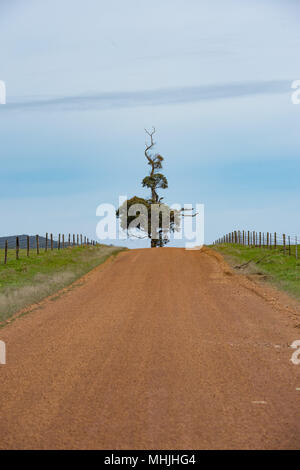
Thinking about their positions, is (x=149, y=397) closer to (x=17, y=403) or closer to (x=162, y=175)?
(x=17, y=403)

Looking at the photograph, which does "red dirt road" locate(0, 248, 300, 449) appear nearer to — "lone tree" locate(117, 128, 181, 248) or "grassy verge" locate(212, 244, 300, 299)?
"grassy verge" locate(212, 244, 300, 299)

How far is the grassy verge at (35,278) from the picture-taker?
17219 millimetres

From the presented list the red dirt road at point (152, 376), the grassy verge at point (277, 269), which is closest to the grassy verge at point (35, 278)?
the red dirt road at point (152, 376)

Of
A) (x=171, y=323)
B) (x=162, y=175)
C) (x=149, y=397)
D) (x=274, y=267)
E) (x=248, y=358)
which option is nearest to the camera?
(x=149, y=397)

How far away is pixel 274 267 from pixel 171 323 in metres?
17.3

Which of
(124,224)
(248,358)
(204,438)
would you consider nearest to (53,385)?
(204,438)

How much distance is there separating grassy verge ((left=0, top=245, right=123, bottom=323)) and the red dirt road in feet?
4.77

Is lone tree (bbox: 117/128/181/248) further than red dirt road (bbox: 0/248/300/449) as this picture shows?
Yes

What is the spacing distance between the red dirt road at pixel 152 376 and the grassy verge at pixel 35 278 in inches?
57.2

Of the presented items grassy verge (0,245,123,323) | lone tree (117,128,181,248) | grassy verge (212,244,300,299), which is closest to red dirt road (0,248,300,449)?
grassy verge (0,245,123,323)

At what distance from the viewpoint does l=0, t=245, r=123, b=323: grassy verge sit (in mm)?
17219

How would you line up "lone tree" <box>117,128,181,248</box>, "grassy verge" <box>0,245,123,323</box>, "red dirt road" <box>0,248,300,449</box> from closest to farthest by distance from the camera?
"red dirt road" <box>0,248,300,449</box>
"grassy verge" <box>0,245,123,323</box>
"lone tree" <box>117,128,181,248</box>

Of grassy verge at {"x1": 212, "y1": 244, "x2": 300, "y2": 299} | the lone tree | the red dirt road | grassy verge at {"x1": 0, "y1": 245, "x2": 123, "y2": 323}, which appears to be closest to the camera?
the red dirt road

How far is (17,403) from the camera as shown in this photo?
6883 millimetres
